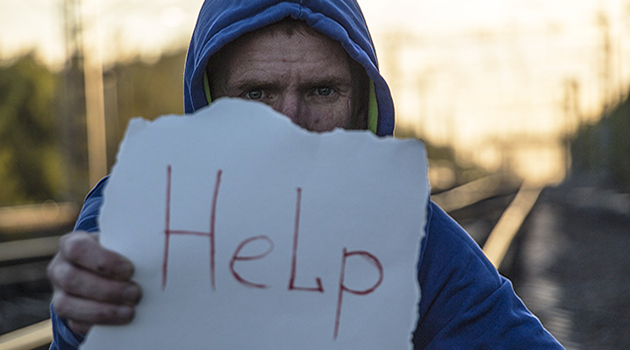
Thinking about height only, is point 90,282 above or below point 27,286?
above

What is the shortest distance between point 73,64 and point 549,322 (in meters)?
10.8

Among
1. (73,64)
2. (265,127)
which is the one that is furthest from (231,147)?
(73,64)

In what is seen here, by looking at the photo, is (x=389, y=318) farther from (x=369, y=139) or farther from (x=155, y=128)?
(x=155, y=128)

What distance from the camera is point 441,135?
5722 centimetres

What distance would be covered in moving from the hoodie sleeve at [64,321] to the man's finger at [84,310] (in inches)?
4.4

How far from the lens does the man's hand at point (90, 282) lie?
89cm

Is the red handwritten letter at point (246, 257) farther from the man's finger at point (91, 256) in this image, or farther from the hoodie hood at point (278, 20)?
the hoodie hood at point (278, 20)

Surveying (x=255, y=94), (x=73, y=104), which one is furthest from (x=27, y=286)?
(x=255, y=94)

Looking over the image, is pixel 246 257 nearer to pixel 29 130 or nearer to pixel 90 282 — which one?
pixel 90 282

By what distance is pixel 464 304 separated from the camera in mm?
1205

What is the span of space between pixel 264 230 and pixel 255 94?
0.37m

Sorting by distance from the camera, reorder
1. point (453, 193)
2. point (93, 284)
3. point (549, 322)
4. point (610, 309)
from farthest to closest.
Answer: point (453, 193), point (610, 309), point (549, 322), point (93, 284)

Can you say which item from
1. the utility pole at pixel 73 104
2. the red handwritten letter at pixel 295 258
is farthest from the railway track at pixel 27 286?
the red handwritten letter at pixel 295 258

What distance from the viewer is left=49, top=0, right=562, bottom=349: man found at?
3.91 feet
